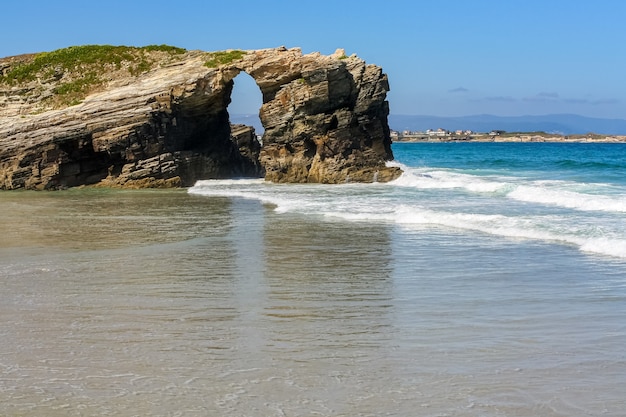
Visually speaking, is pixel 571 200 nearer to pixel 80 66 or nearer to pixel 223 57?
pixel 223 57

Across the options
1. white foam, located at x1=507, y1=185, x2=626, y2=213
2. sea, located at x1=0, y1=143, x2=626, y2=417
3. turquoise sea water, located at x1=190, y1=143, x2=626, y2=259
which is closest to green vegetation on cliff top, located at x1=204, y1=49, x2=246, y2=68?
turquoise sea water, located at x1=190, y1=143, x2=626, y2=259

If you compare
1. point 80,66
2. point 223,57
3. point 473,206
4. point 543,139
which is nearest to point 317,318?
point 473,206

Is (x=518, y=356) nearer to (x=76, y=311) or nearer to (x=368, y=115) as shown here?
(x=76, y=311)

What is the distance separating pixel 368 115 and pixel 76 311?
88.7ft

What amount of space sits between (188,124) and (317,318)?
96.0 feet

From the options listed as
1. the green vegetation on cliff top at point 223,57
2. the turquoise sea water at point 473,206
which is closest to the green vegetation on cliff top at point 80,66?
the green vegetation on cliff top at point 223,57

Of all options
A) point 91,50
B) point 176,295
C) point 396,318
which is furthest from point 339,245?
point 91,50

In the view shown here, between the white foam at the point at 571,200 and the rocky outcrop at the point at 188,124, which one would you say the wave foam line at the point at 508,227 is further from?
the rocky outcrop at the point at 188,124

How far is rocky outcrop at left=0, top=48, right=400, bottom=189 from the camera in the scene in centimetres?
3447

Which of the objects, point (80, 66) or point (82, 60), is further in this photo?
point (82, 60)

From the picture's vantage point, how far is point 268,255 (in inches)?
551

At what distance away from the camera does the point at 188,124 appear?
3706cm

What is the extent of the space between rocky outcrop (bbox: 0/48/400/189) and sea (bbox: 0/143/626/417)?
15905mm

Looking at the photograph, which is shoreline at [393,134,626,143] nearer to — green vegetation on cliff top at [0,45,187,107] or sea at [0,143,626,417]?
green vegetation on cliff top at [0,45,187,107]
